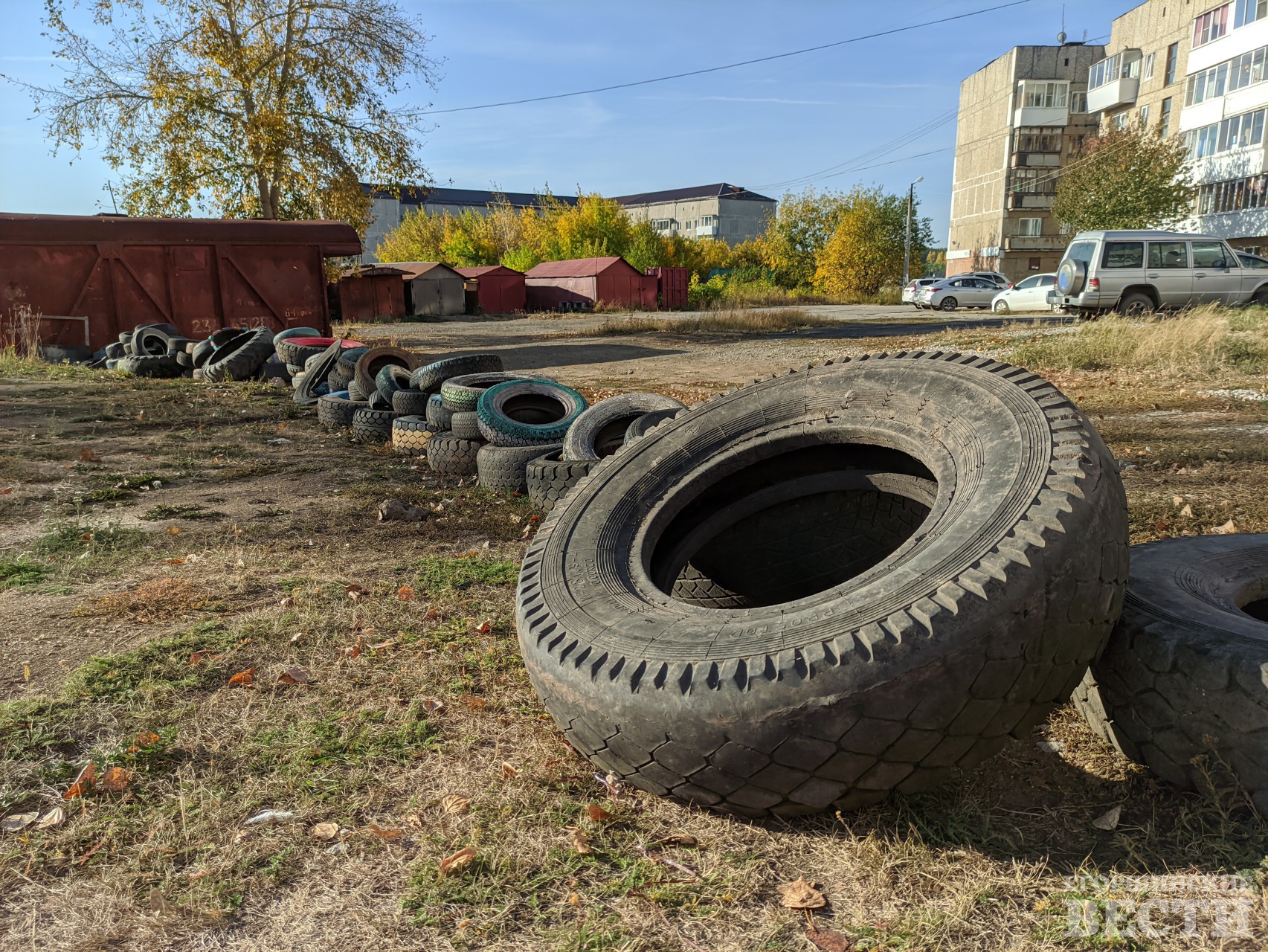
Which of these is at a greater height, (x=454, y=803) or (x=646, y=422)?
(x=646, y=422)

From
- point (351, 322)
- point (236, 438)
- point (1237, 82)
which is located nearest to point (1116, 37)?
point (1237, 82)

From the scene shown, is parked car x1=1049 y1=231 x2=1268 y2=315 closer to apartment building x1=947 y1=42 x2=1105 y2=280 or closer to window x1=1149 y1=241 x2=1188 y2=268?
window x1=1149 y1=241 x2=1188 y2=268

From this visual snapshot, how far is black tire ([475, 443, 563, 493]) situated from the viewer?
5.72 meters

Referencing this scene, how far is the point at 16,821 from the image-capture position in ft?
7.37

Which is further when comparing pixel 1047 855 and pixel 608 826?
pixel 608 826

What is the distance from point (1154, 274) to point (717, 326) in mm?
10673

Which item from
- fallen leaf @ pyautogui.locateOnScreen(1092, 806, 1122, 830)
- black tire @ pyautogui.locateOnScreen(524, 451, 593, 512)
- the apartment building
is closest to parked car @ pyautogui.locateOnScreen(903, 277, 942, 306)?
the apartment building

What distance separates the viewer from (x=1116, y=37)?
49375 mm

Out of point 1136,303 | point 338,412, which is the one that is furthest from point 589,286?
point 338,412

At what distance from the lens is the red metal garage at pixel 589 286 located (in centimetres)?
3862

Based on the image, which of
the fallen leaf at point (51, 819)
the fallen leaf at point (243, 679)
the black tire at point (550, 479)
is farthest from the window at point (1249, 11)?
the fallen leaf at point (51, 819)

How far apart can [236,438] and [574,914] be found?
24.2 feet

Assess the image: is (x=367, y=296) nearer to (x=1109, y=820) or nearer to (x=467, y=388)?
Result: (x=467, y=388)

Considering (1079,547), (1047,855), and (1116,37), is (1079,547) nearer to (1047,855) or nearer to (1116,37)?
(1047,855)
